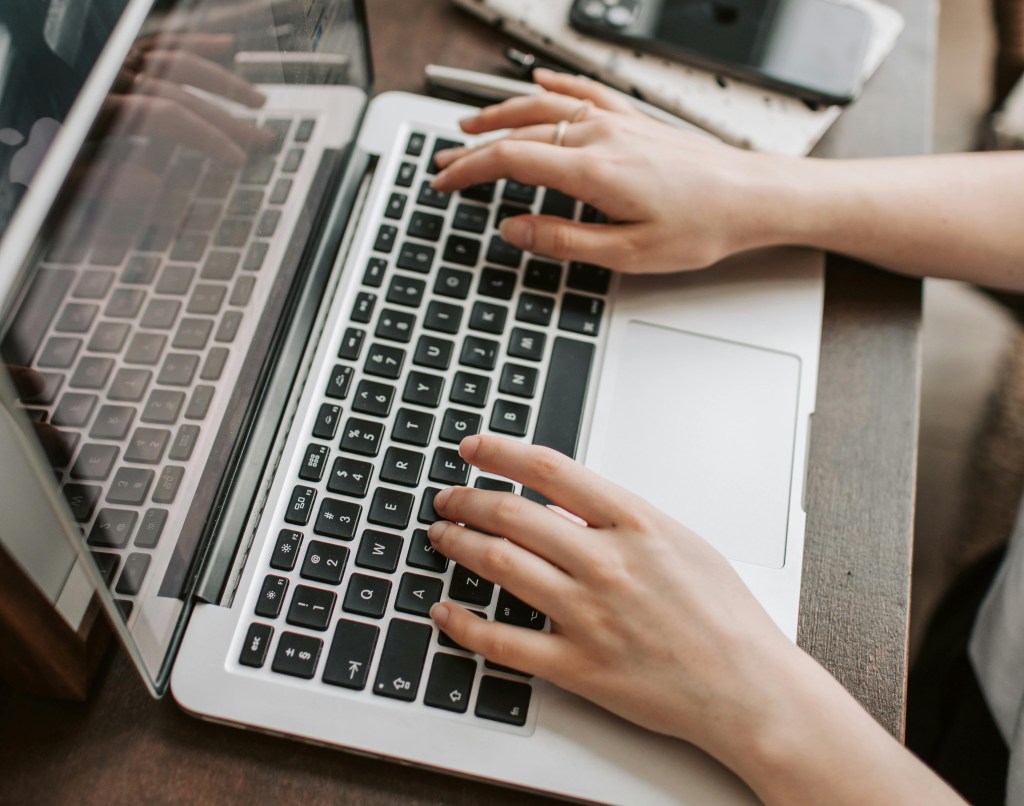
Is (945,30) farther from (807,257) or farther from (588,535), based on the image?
(588,535)

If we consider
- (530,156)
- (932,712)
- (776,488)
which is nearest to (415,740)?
(776,488)

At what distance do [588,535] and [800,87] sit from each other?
417 mm

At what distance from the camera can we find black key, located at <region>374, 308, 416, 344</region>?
524mm

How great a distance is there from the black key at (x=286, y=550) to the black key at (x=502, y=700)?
12 centimetres

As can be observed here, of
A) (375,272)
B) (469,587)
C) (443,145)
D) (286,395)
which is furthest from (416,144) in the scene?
(469,587)

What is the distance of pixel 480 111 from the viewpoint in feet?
2.04

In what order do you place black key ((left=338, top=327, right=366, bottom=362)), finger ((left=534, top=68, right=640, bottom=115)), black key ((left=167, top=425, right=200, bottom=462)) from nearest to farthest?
black key ((left=167, top=425, right=200, bottom=462)), black key ((left=338, top=327, right=366, bottom=362)), finger ((left=534, top=68, right=640, bottom=115))

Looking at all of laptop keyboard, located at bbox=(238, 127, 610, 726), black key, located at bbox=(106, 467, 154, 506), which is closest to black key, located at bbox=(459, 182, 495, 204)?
laptop keyboard, located at bbox=(238, 127, 610, 726)

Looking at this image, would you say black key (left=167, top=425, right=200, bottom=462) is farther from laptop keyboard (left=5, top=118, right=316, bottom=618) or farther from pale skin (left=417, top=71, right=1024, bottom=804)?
pale skin (left=417, top=71, right=1024, bottom=804)

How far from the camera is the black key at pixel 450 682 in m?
0.42

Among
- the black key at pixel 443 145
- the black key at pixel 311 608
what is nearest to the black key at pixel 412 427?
the black key at pixel 311 608

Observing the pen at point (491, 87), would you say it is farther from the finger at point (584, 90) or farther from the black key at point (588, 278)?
the black key at point (588, 278)

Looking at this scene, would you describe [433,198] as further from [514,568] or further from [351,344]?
[514,568]

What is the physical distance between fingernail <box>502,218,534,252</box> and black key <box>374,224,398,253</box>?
0.08m
